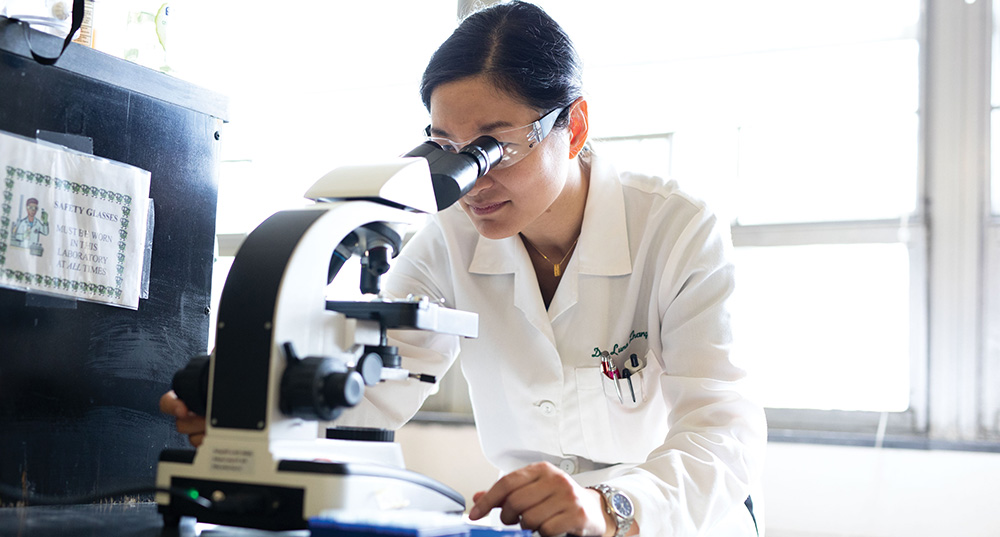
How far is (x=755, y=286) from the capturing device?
264 centimetres

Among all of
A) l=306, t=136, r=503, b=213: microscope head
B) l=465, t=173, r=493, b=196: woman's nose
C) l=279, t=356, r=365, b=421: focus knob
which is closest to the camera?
l=279, t=356, r=365, b=421: focus knob

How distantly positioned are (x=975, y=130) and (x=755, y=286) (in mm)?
774

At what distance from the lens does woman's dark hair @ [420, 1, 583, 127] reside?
144 centimetres

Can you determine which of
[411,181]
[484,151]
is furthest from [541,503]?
[484,151]

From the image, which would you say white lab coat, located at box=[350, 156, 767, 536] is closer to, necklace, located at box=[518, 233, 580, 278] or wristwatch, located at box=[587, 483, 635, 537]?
necklace, located at box=[518, 233, 580, 278]

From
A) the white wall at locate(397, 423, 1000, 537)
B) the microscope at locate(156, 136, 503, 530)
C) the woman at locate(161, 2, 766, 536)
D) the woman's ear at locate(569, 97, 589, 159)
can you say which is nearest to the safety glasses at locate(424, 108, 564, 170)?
the woman at locate(161, 2, 766, 536)

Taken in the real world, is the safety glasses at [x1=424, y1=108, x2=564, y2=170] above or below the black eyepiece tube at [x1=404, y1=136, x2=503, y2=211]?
above

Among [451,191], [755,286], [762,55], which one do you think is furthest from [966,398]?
[451,191]

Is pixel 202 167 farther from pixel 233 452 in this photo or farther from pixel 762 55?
pixel 762 55

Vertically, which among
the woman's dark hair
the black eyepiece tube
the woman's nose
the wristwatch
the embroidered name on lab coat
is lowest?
the wristwatch

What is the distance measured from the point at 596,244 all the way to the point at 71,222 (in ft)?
3.00

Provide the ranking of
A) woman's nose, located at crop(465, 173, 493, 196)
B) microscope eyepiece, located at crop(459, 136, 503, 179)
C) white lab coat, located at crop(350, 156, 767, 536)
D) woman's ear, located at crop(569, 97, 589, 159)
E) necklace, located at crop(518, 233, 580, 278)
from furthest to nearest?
1. necklace, located at crop(518, 233, 580, 278)
2. woman's ear, located at crop(569, 97, 589, 159)
3. woman's nose, located at crop(465, 173, 493, 196)
4. white lab coat, located at crop(350, 156, 767, 536)
5. microscope eyepiece, located at crop(459, 136, 503, 179)

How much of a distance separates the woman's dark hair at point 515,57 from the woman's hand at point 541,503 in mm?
747

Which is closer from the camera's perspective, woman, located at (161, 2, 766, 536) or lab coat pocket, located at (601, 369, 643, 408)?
woman, located at (161, 2, 766, 536)
